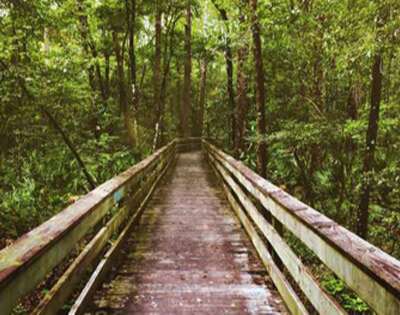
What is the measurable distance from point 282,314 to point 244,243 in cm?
227

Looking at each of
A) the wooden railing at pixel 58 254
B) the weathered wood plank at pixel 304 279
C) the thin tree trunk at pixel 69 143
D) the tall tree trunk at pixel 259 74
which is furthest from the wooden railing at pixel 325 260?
the thin tree trunk at pixel 69 143

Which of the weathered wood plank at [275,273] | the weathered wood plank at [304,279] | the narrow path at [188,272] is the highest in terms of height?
the weathered wood plank at [304,279]

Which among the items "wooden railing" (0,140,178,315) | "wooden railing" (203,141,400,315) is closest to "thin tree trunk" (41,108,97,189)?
"wooden railing" (0,140,178,315)

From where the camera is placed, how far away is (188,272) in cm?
459

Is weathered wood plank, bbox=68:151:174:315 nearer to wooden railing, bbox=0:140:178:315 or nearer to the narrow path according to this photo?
wooden railing, bbox=0:140:178:315

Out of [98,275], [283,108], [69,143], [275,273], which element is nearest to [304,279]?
[275,273]

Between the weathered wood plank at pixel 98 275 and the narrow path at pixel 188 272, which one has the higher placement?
the weathered wood plank at pixel 98 275

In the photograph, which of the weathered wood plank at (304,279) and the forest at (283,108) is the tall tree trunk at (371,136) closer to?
the forest at (283,108)

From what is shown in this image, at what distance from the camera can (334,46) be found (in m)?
8.78

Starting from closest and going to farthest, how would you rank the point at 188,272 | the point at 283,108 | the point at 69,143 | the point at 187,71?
the point at 188,272
the point at 69,143
the point at 283,108
the point at 187,71

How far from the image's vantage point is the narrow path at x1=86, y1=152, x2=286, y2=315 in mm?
3715

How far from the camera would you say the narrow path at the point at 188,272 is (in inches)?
146

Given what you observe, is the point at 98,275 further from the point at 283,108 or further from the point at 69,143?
the point at 283,108

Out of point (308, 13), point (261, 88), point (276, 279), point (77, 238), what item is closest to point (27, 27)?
point (261, 88)
